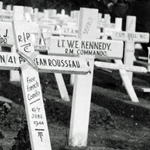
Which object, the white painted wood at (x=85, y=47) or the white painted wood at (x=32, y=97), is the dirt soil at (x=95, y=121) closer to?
the white painted wood at (x=32, y=97)

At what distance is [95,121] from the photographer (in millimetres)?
10633

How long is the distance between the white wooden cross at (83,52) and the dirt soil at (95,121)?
0.18 m

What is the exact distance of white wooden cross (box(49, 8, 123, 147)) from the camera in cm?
855

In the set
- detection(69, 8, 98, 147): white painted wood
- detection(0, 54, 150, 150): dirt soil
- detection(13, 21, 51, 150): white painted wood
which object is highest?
detection(13, 21, 51, 150): white painted wood

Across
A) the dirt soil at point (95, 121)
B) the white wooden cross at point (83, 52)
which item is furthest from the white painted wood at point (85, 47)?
the dirt soil at point (95, 121)

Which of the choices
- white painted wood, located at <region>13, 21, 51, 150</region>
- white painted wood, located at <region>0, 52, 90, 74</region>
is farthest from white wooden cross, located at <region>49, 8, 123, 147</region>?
white painted wood, located at <region>13, 21, 51, 150</region>

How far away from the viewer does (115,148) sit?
899 cm

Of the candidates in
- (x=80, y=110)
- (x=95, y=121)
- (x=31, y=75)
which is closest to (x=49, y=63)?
(x=31, y=75)

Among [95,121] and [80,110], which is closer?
[80,110]

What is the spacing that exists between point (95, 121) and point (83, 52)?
6.87 ft

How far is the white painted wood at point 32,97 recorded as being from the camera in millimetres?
7012

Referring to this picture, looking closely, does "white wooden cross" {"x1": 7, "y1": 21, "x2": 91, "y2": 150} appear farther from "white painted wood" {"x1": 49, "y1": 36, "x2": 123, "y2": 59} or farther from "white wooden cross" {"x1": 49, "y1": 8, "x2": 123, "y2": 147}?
"white painted wood" {"x1": 49, "y1": 36, "x2": 123, "y2": 59}

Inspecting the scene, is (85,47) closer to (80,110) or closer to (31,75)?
(80,110)

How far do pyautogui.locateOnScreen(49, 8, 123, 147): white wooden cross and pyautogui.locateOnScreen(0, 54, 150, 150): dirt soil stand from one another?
18 cm
